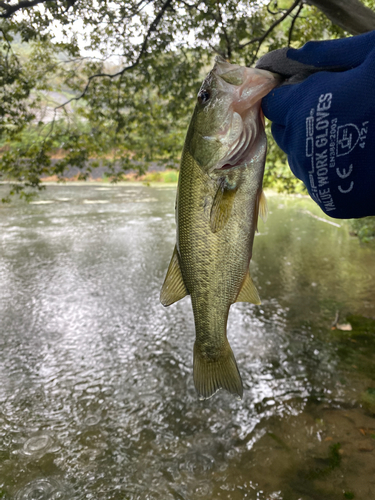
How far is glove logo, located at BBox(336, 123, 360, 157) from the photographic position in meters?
1.29

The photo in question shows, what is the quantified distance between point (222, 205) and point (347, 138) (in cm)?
49

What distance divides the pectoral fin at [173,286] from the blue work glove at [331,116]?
66cm

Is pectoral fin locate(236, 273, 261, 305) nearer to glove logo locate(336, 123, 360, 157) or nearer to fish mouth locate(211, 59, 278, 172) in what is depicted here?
fish mouth locate(211, 59, 278, 172)

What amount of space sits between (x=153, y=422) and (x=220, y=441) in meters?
0.66

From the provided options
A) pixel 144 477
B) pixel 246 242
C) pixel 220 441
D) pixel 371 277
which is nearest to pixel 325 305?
pixel 371 277

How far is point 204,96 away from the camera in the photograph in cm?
146

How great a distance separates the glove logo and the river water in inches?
101

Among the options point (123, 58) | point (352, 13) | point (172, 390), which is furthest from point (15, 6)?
point (172, 390)

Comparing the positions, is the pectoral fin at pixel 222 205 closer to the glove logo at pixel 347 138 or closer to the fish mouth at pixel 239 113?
the fish mouth at pixel 239 113

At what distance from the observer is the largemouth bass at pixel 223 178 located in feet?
4.65

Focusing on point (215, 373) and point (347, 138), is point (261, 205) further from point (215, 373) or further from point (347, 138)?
point (215, 373)

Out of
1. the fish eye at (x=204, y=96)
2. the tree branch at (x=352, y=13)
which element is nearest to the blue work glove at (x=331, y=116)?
the fish eye at (x=204, y=96)

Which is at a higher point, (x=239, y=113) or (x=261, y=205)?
(x=239, y=113)

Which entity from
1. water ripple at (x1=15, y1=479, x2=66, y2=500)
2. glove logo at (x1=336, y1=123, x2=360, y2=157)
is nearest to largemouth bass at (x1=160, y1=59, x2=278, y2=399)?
glove logo at (x1=336, y1=123, x2=360, y2=157)
